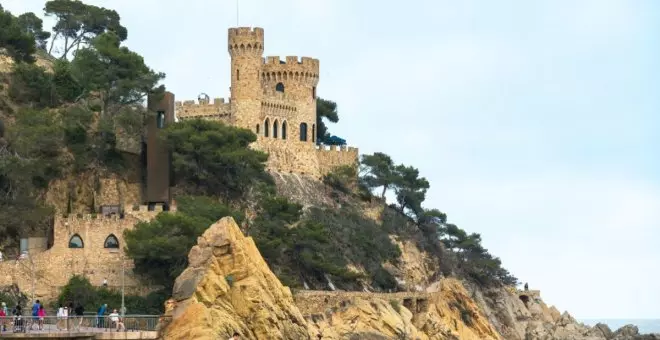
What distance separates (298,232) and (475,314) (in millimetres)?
13769

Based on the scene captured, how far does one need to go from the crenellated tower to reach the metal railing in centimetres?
3441

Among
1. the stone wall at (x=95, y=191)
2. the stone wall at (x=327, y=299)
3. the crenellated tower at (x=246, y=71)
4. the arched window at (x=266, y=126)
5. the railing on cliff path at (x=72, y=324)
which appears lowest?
the railing on cliff path at (x=72, y=324)

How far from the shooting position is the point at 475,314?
297 ft

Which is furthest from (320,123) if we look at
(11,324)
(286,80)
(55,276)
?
(11,324)

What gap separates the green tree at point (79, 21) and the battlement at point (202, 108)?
13207 millimetres

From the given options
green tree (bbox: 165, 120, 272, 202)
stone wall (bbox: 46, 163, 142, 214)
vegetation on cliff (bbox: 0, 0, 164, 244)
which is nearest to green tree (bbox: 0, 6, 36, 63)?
vegetation on cliff (bbox: 0, 0, 164, 244)

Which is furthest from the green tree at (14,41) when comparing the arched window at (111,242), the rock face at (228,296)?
the rock face at (228,296)

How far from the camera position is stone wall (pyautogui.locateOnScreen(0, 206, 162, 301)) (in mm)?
71688

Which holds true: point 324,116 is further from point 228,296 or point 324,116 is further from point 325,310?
point 228,296

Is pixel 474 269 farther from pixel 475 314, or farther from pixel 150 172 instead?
pixel 150 172

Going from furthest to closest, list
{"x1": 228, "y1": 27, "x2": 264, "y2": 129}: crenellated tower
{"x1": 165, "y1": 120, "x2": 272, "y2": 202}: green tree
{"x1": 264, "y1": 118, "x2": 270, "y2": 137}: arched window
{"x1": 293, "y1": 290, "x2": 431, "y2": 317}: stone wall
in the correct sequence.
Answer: {"x1": 264, "y1": 118, "x2": 270, "y2": 137}: arched window, {"x1": 228, "y1": 27, "x2": 264, "y2": 129}: crenellated tower, {"x1": 165, "y1": 120, "x2": 272, "y2": 202}: green tree, {"x1": 293, "y1": 290, "x2": 431, "y2": 317}: stone wall

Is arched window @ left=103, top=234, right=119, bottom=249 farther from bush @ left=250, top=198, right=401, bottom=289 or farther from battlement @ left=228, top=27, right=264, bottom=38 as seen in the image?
battlement @ left=228, top=27, right=264, bottom=38

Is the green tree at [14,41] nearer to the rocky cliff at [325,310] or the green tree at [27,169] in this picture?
the green tree at [27,169]

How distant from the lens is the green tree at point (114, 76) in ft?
273
